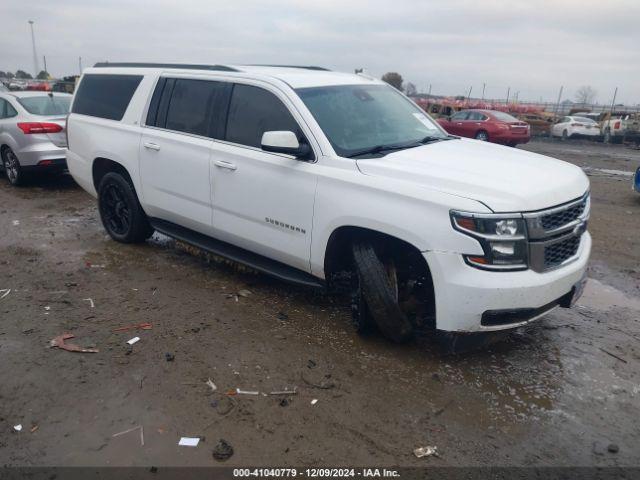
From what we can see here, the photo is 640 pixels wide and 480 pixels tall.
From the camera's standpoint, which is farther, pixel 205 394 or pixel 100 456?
pixel 205 394

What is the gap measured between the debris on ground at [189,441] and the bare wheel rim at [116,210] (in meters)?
3.57

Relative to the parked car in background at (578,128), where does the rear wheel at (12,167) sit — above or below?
above

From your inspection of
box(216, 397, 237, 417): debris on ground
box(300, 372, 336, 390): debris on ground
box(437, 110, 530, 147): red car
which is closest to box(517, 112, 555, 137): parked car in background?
box(437, 110, 530, 147): red car

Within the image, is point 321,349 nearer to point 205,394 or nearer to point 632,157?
point 205,394

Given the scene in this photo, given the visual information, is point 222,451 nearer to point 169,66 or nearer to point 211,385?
point 211,385

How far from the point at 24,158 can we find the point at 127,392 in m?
6.97

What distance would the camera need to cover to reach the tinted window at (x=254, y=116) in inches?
171

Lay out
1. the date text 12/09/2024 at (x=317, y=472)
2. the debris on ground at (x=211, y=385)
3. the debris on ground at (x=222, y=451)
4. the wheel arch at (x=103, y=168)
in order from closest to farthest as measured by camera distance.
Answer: the date text 12/09/2024 at (x=317, y=472) → the debris on ground at (x=222, y=451) → the debris on ground at (x=211, y=385) → the wheel arch at (x=103, y=168)

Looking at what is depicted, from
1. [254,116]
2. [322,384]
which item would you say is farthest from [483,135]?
[322,384]

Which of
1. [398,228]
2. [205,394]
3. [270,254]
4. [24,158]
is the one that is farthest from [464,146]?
[24,158]

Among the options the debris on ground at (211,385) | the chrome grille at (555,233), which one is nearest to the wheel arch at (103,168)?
the debris on ground at (211,385)

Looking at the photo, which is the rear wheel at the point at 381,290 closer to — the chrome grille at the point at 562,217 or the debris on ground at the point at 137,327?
the chrome grille at the point at 562,217

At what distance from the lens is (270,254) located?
4.53m

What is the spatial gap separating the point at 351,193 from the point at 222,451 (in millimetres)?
1858
